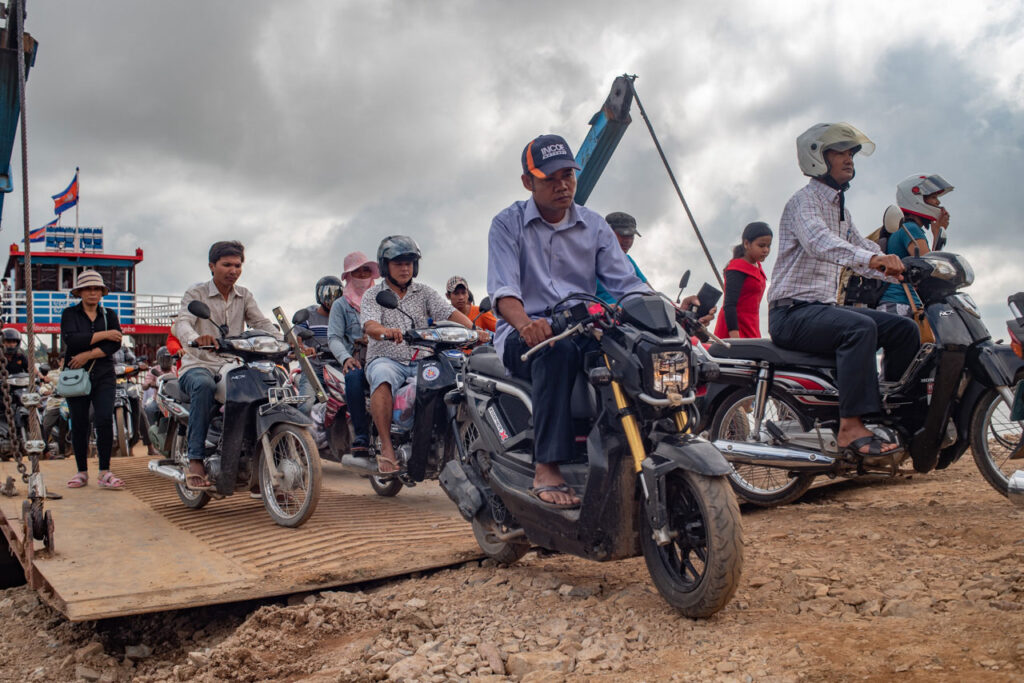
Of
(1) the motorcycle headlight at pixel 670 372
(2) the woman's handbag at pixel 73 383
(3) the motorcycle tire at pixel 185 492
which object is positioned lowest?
(3) the motorcycle tire at pixel 185 492

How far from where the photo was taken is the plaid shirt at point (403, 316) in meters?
6.41

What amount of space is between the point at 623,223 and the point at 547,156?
292cm

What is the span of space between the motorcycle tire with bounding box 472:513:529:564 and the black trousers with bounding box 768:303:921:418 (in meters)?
1.91

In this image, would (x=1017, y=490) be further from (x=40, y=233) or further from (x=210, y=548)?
(x=40, y=233)

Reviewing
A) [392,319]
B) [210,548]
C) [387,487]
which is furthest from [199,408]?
[387,487]

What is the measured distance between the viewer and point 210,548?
194 inches

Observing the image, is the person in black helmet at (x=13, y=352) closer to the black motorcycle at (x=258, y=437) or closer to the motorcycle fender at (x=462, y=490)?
the black motorcycle at (x=258, y=437)

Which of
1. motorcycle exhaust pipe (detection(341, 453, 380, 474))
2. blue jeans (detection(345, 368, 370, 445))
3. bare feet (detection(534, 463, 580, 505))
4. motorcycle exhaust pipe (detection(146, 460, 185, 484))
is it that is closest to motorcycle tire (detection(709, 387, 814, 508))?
bare feet (detection(534, 463, 580, 505))

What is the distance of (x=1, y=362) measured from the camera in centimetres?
498

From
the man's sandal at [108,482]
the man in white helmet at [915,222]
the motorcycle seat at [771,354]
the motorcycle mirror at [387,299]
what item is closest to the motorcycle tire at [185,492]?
the man's sandal at [108,482]

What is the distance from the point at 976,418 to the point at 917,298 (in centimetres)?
75

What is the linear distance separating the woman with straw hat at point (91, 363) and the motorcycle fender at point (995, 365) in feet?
20.4

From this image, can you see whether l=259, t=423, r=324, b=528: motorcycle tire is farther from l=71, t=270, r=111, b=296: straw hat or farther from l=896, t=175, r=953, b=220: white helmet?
l=896, t=175, r=953, b=220: white helmet

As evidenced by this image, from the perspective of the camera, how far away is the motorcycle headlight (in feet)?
10.3
